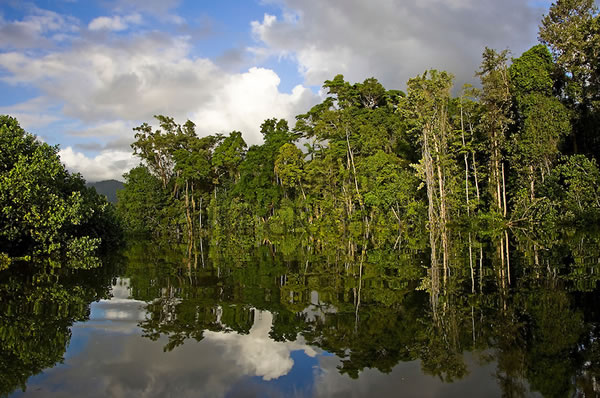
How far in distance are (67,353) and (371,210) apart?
27373 millimetres

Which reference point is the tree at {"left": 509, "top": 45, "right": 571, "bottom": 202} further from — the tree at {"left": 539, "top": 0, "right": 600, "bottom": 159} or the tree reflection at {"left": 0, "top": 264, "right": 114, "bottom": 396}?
the tree reflection at {"left": 0, "top": 264, "right": 114, "bottom": 396}

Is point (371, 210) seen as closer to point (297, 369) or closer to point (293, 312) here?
point (293, 312)

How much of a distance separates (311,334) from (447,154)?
2659cm

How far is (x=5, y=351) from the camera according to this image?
618cm

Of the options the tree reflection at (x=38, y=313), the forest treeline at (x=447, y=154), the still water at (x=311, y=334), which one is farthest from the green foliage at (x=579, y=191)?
the tree reflection at (x=38, y=313)

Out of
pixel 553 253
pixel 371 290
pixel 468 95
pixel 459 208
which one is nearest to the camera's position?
pixel 371 290

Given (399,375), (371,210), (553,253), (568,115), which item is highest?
(568,115)

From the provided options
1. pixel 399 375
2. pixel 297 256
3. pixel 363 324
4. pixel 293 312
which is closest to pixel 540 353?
pixel 399 375

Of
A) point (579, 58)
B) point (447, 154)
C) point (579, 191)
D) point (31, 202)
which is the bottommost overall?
point (31, 202)

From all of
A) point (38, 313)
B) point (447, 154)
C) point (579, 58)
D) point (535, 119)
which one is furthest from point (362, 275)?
point (579, 58)

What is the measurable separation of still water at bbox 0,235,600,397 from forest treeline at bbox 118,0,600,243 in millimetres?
11604

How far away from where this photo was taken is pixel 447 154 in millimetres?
30516

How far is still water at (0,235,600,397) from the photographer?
16.7 feet

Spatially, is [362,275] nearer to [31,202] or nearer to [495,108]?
[31,202]
